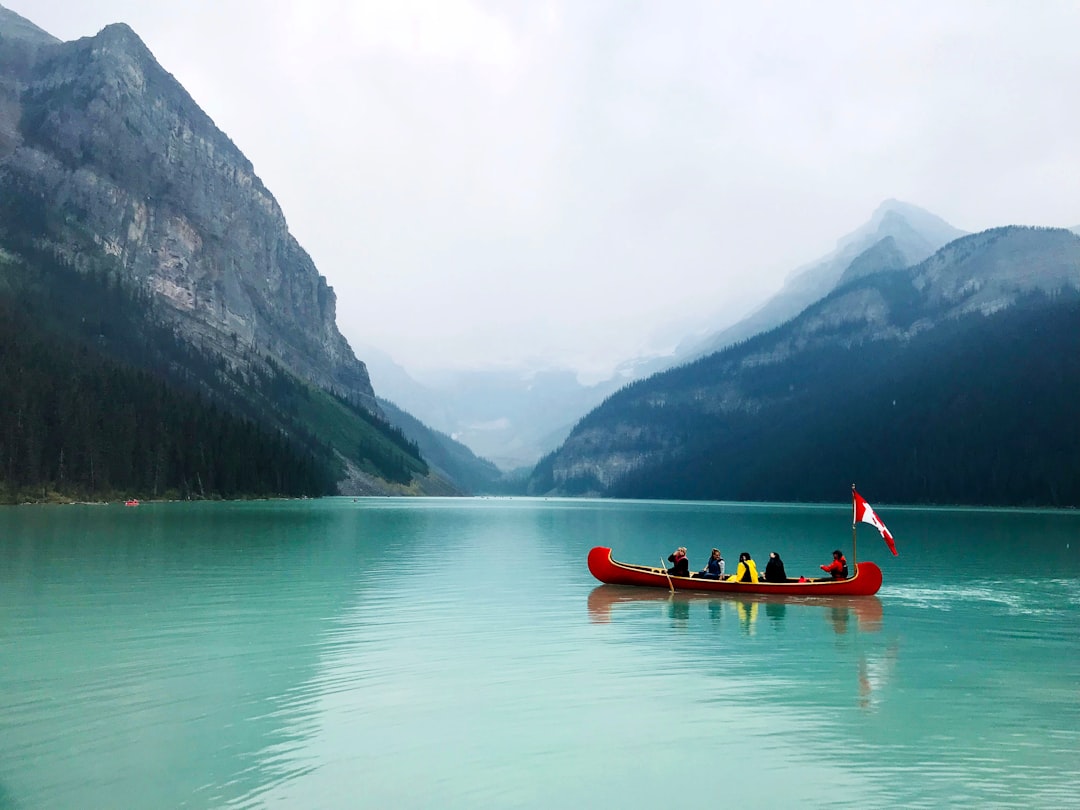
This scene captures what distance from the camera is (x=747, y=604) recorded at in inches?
1804

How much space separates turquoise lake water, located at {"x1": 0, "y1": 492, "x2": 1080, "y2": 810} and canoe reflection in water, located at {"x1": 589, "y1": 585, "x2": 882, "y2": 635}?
0.27 meters

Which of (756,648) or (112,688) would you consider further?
(756,648)

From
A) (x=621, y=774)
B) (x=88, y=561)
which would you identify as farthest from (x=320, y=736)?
(x=88, y=561)

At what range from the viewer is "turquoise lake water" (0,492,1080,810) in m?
16.8

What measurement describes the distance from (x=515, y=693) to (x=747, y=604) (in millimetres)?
24589

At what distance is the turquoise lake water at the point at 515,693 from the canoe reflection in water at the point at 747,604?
0.88ft

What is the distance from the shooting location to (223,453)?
19088 cm

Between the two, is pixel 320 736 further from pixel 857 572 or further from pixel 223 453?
pixel 223 453

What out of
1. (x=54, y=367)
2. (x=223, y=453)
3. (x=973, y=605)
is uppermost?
(x=54, y=367)

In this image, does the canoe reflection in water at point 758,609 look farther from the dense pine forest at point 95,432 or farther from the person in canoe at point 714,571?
the dense pine forest at point 95,432

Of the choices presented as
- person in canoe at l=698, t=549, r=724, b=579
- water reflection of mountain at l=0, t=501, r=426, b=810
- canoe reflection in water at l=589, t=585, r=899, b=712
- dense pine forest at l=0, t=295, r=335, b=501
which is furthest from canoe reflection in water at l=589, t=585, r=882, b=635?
dense pine forest at l=0, t=295, r=335, b=501

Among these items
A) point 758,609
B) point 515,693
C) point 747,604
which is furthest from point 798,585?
point 515,693

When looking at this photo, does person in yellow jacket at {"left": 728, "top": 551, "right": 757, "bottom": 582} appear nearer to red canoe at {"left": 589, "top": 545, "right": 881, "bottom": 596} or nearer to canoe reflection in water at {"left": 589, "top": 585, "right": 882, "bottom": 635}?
red canoe at {"left": 589, "top": 545, "right": 881, "bottom": 596}

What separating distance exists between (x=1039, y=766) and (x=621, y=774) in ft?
30.0
